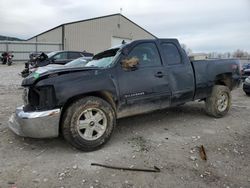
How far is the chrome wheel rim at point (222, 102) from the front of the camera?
6.22 metres

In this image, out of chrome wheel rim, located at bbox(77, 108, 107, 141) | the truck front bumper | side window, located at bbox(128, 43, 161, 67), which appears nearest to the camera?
the truck front bumper

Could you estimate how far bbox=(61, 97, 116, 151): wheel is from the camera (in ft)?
13.1

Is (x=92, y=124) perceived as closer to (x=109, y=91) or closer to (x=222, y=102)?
(x=109, y=91)

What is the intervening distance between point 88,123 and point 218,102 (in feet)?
11.4

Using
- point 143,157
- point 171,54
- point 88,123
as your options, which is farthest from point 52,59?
point 143,157

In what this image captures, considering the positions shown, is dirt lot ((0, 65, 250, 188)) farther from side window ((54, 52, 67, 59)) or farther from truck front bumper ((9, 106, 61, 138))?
side window ((54, 52, 67, 59))

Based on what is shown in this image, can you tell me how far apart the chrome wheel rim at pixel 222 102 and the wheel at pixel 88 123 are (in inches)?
120

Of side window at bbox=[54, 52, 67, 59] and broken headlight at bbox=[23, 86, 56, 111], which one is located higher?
side window at bbox=[54, 52, 67, 59]

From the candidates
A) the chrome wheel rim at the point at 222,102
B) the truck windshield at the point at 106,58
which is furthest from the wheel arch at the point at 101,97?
the chrome wheel rim at the point at 222,102

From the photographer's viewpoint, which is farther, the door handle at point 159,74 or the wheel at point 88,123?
the door handle at point 159,74

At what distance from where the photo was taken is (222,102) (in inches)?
249

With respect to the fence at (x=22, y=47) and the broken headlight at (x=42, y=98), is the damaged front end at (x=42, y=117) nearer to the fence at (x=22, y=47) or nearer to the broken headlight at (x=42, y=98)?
the broken headlight at (x=42, y=98)

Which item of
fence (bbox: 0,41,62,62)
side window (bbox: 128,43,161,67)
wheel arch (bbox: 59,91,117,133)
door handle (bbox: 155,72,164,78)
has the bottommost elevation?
wheel arch (bbox: 59,91,117,133)

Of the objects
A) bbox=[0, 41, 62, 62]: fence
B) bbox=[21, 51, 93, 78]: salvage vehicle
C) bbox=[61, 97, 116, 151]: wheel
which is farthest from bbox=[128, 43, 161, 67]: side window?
bbox=[0, 41, 62, 62]: fence
